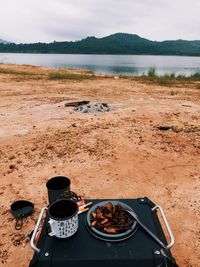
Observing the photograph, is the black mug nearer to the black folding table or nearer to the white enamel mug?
the white enamel mug

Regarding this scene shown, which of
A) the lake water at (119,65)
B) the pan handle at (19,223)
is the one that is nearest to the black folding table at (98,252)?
the pan handle at (19,223)

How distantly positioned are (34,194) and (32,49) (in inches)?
7386

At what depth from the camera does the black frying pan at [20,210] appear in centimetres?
374

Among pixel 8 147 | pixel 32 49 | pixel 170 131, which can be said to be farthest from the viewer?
pixel 32 49

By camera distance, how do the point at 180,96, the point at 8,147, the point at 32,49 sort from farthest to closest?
1. the point at 32,49
2. the point at 180,96
3. the point at 8,147

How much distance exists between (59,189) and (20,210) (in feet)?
2.65

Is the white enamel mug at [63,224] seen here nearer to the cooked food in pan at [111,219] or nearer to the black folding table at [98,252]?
the black folding table at [98,252]

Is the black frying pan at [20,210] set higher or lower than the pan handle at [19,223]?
higher

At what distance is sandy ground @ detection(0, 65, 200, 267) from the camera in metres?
3.74

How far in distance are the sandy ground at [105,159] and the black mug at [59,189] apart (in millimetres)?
624

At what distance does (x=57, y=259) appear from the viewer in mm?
2209

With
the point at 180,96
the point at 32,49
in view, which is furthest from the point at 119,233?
the point at 32,49

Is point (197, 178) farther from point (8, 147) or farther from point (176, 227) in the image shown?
point (8, 147)

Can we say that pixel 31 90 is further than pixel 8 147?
Yes
